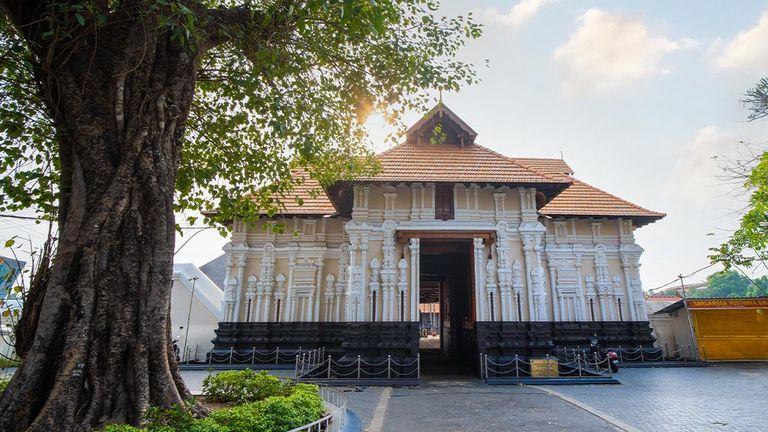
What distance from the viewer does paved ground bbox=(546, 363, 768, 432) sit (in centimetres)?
656

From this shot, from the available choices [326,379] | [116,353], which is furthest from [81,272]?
[326,379]

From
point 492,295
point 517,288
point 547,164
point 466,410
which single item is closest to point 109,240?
point 466,410

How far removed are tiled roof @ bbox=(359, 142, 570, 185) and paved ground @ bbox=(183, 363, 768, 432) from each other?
5823 mm

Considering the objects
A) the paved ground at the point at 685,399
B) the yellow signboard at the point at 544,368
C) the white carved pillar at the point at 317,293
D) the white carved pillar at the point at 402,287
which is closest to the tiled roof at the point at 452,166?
the white carved pillar at the point at 402,287

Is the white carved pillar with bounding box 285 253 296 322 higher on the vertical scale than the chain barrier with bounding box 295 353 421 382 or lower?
higher

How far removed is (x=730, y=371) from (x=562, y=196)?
808 cm

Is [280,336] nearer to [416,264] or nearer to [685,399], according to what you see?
[416,264]

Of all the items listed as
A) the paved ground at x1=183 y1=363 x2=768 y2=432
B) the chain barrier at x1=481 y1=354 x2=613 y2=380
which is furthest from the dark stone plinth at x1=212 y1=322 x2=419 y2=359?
the chain barrier at x1=481 y1=354 x2=613 y2=380

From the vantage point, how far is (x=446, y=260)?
16688 mm

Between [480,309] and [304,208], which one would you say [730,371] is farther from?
[304,208]

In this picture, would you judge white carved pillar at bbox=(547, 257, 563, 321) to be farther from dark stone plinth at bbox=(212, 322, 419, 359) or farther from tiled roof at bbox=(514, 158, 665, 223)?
dark stone plinth at bbox=(212, 322, 419, 359)

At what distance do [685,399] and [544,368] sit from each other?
3131 mm

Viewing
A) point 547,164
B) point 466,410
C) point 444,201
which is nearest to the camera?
point 466,410

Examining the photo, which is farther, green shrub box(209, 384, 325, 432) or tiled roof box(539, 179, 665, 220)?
tiled roof box(539, 179, 665, 220)
